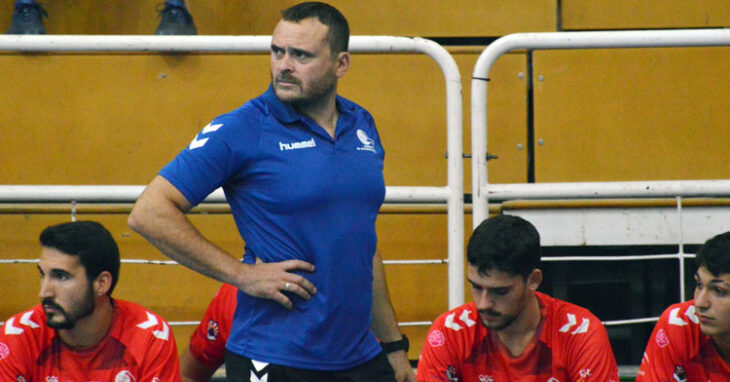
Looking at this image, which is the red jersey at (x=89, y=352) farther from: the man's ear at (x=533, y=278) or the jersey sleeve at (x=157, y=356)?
the man's ear at (x=533, y=278)

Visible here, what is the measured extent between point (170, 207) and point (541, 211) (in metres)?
2.41

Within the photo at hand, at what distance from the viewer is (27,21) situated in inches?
190

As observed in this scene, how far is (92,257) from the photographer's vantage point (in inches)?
148

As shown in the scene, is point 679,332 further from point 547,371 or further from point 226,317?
point 226,317

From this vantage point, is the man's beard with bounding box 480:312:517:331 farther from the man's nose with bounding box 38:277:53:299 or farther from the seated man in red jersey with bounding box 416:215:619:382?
the man's nose with bounding box 38:277:53:299

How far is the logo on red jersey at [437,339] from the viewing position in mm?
3715

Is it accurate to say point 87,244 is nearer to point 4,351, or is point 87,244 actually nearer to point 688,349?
point 4,351

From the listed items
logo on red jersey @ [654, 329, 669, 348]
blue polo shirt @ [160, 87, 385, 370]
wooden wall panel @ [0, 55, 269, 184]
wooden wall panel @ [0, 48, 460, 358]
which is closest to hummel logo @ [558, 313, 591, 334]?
logo on red jersey @ [654, 329, 669, 348]

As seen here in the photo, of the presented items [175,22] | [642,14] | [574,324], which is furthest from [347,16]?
[574,324]

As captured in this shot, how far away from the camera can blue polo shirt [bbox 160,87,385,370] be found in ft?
8.62

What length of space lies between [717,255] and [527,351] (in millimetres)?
839

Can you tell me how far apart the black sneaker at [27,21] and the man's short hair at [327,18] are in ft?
8.09

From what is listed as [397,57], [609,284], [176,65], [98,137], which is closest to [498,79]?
[397,57]

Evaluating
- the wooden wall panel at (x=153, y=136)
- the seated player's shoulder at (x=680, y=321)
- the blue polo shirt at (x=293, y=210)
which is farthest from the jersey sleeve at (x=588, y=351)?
the blue polo shirt at (x=293, y=210)
